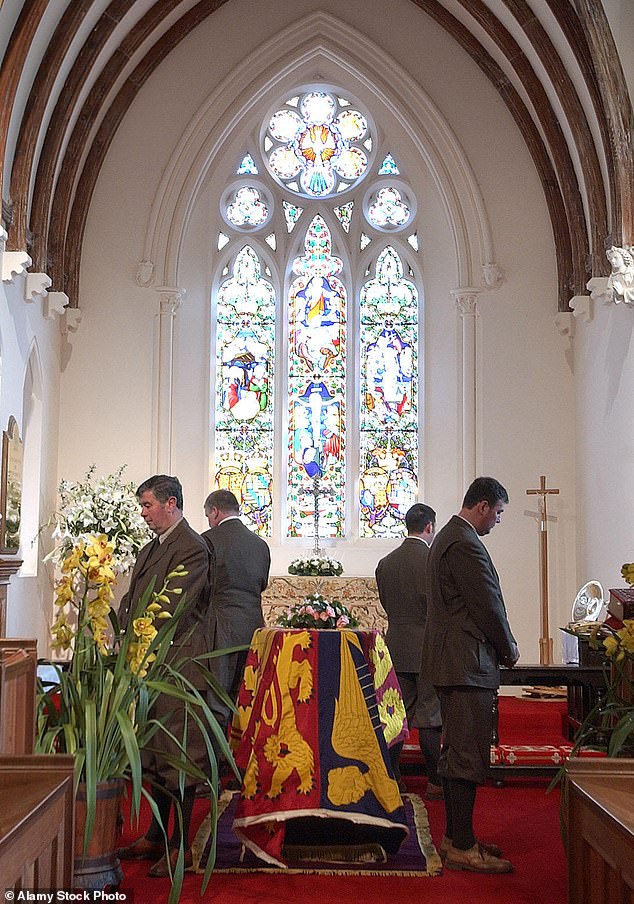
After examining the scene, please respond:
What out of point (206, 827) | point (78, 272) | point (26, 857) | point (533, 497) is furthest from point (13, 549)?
point (26, 857)

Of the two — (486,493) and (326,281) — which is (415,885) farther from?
(326,281)

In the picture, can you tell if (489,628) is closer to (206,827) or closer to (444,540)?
(444,540)

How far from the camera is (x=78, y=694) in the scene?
3.62 meters

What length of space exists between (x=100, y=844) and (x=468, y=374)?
25.7ft

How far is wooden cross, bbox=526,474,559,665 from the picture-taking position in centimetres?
1006

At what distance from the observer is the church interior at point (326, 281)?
10320 millimetres

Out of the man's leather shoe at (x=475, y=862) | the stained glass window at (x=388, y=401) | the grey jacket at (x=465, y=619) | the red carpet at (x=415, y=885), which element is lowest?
the red carpet at (x=415, y=885)

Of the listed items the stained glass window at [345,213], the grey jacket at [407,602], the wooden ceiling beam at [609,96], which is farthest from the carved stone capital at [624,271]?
the stained glass window at [345,213]

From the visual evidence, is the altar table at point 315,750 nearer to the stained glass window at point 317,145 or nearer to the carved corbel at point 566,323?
the carved corbel at point 566,323

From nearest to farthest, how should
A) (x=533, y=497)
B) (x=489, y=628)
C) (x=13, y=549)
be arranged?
(x=489, y=628)
(x=13, y=549)
(x=533, y=497)

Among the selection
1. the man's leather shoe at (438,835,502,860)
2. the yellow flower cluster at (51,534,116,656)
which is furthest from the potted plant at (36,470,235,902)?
the man's leather shoe at (438,835,502,860)

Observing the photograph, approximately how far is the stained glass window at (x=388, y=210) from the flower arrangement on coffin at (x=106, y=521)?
411cm

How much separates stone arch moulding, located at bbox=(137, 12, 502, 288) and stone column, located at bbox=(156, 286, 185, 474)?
0.17 metres

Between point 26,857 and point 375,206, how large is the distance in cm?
1026
